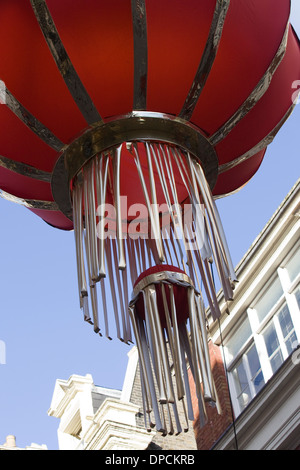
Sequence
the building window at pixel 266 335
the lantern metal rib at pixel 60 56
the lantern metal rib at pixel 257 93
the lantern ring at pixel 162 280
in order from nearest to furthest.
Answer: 1. the lantern metal rib at pixel 60 56
2. the lantern ring at pixel 162 280
3. the lantern metal rib at pixel 257 93
4. the building window at pixel 266 335

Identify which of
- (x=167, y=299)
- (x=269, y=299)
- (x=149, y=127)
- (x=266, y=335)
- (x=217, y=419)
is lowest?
(x=167, y=299)

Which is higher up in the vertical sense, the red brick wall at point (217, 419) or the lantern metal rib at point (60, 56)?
the red brick wall at point (217, 419)

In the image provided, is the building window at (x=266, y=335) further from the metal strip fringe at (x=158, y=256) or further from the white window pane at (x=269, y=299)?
the metal strip fringe at (x=158, y=256)

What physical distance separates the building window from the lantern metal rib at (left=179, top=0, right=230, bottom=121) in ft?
20.0

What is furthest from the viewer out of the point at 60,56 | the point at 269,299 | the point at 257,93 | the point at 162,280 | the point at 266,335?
the point at 269,299

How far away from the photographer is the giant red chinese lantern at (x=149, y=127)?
141 inches

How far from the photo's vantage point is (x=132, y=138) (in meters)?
3.95

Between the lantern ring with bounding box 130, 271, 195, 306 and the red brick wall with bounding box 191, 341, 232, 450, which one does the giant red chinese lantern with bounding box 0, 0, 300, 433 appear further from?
the red brick wall with bounding box 191, 341, 232, 450

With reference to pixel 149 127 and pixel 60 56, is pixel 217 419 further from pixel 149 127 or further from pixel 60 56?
pixel 60 56

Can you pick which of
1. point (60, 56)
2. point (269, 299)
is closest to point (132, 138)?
point (60, 56)

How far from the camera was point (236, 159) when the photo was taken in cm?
426

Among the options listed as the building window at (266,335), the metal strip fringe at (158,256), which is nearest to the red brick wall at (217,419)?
the building window at (266,335)

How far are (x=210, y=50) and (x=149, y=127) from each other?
0.50 m
